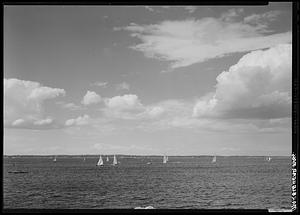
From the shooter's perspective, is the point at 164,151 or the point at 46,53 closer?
the point at 46,53

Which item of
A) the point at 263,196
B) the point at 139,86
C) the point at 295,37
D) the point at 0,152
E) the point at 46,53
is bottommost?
the point at 263,196

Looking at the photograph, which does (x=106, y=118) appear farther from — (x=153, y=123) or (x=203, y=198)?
(x=203, y=198)

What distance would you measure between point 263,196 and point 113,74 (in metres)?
27.8

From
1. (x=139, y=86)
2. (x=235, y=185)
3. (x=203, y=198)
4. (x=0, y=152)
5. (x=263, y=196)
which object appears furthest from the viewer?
(x=139, y=86)

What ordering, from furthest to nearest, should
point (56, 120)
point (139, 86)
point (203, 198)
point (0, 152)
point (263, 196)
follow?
point (56, 120) → point (139, 86) → point (263, 196) → point (203, 198) → point (0, 152)

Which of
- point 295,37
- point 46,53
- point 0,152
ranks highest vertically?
point 46,53

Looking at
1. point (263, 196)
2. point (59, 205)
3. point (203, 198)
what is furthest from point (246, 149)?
point (59, 205)

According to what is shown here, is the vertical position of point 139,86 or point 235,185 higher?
point 139,86

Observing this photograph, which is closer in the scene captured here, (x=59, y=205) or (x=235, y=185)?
(x=59, y=205)

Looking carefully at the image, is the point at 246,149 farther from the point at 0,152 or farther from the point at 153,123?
the point at 0,152

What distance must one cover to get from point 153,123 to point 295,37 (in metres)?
53.2

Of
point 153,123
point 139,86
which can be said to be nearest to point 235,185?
point 139,86

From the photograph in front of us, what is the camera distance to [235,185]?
106 feet

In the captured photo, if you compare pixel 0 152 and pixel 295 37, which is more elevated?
pixel 295 37
